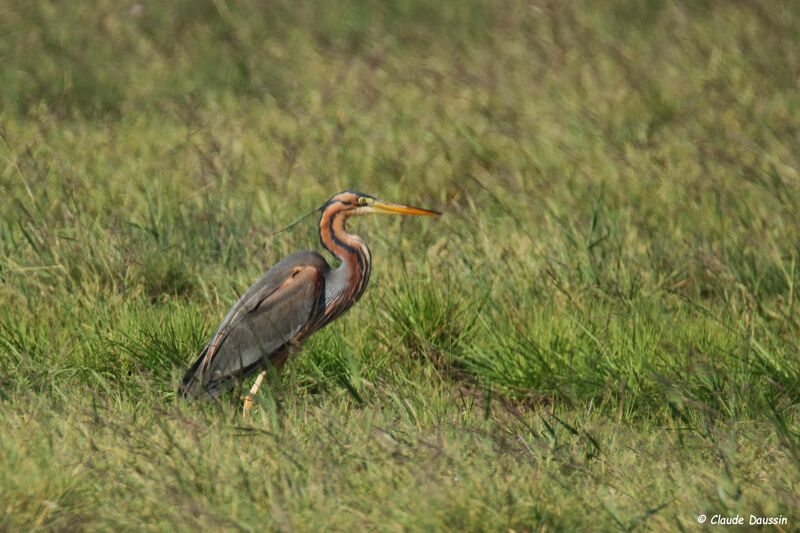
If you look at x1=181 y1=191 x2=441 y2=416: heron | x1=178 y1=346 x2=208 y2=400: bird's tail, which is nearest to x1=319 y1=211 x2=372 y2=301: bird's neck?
x1=181 y1=191 x2=441 y2=416: heron

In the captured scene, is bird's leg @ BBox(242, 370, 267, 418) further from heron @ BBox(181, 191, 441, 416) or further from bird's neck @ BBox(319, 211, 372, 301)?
bird's neck @ BBox(319, 211, 372, 301)

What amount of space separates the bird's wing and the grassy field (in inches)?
5.0

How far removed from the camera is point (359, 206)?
5.81 metres

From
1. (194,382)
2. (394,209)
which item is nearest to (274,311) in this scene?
(194,382)

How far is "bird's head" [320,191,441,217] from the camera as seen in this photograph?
5.79 meters

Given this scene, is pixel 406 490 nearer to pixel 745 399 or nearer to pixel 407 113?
pixel 745 399

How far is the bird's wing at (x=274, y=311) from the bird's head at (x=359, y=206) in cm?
28

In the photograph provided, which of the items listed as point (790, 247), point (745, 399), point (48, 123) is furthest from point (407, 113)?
point (745, 399)

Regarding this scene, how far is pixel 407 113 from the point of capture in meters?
8.48

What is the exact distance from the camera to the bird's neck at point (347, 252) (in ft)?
18.6

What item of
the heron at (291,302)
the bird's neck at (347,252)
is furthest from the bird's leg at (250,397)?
the bird's neck at (347,252)

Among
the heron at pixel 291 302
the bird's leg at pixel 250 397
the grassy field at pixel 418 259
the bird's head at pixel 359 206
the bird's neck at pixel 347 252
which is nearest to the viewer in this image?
the grassy field at pixel 418 259

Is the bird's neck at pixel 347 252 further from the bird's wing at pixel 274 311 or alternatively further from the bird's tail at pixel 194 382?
the bird's tail at pixel 194 382

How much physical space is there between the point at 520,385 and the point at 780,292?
145 centimetres
